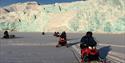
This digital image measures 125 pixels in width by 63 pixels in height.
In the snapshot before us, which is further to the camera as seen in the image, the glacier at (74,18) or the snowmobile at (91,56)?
the glacier at (74,18)

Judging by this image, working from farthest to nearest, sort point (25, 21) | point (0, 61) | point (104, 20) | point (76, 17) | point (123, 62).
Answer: point (25, 21) < point (76, 17) < point (104, 20) < point (0, 61) < point (123, 62)

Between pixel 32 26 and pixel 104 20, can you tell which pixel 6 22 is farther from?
pixel 104 20

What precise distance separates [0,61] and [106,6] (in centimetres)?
5253

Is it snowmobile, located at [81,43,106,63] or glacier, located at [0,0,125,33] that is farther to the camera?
glacier, located at [0,0,125,33]

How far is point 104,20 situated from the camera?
61.5m

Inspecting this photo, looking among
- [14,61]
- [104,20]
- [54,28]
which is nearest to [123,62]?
[14,61]

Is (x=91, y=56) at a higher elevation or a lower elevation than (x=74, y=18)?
lower

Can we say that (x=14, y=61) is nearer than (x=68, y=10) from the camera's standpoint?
Yes

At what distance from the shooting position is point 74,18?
67.2m

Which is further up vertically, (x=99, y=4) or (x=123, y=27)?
(x=99, y=4)

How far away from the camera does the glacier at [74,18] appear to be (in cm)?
6056

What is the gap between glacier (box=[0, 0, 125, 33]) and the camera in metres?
60.6

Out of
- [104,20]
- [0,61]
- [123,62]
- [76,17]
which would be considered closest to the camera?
[123,62]

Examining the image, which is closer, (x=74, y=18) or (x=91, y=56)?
(x=91, y=56)
